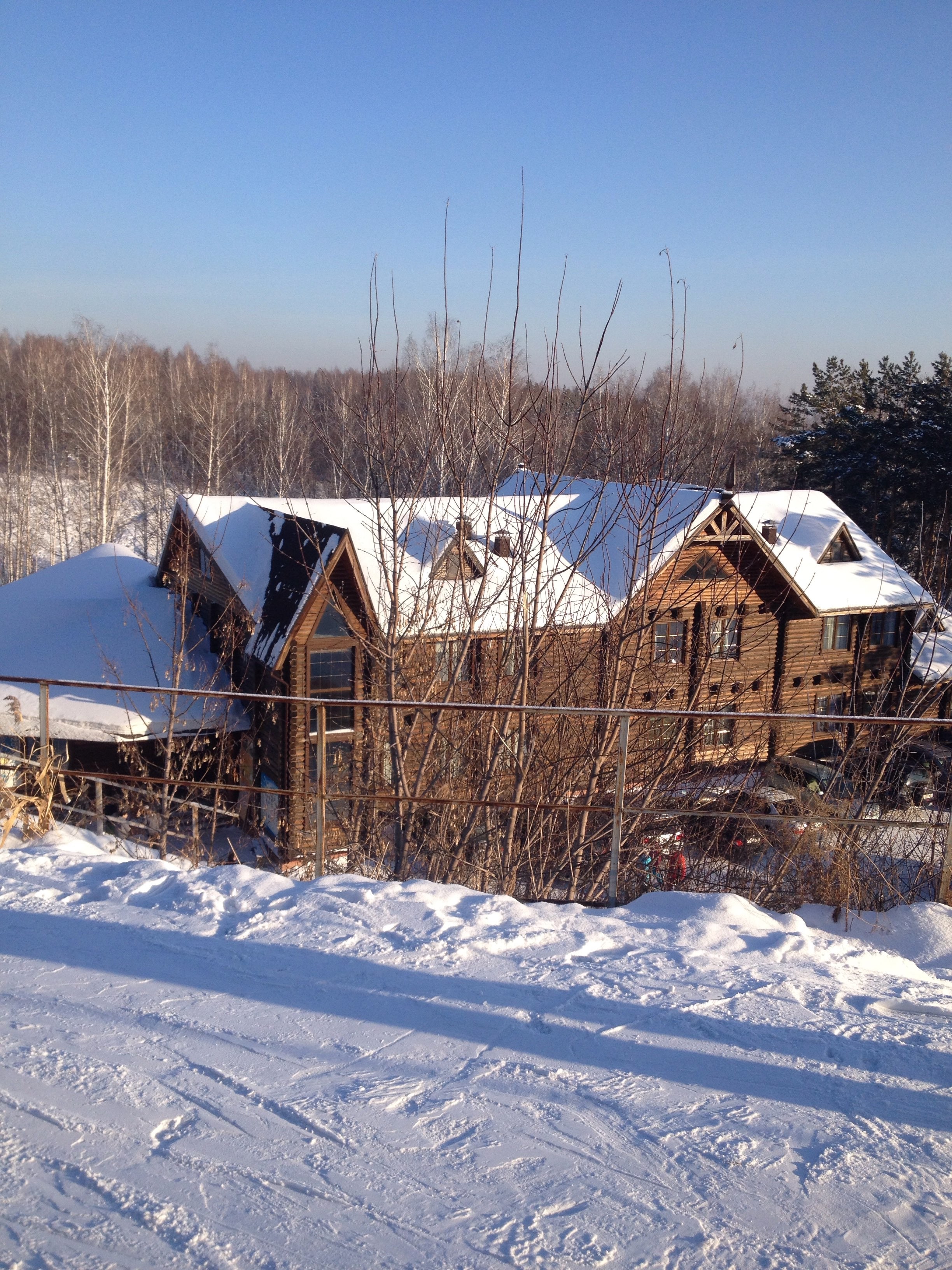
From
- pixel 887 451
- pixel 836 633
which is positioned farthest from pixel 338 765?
pixel 887 451

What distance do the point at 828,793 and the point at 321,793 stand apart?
13.1ft

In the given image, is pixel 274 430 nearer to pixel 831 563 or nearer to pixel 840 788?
pixel 831 563

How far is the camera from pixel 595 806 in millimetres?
4875

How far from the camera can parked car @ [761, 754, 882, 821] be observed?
602cm

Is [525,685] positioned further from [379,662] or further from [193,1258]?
[193,1258]

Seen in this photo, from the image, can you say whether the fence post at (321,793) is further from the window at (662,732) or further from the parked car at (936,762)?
the parked car at (936,762)

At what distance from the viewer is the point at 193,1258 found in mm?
1986

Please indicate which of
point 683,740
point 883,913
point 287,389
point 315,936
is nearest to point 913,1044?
point 883,913

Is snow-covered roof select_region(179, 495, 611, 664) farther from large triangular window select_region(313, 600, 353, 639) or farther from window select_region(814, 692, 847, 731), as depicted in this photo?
window select_region(814, 692, 847, 731)

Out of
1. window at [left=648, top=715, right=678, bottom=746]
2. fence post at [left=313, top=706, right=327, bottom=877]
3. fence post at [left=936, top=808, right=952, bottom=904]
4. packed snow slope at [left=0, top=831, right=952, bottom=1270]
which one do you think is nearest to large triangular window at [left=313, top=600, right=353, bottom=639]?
window at [left=648, top=715, right=678, bottom=746]

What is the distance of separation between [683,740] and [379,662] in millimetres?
2498

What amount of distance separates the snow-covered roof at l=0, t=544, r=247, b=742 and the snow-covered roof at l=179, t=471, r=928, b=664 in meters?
1.69

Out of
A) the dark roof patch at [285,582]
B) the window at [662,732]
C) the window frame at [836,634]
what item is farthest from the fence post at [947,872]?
the window frame at [836,634]

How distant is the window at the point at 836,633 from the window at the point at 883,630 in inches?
28.9
